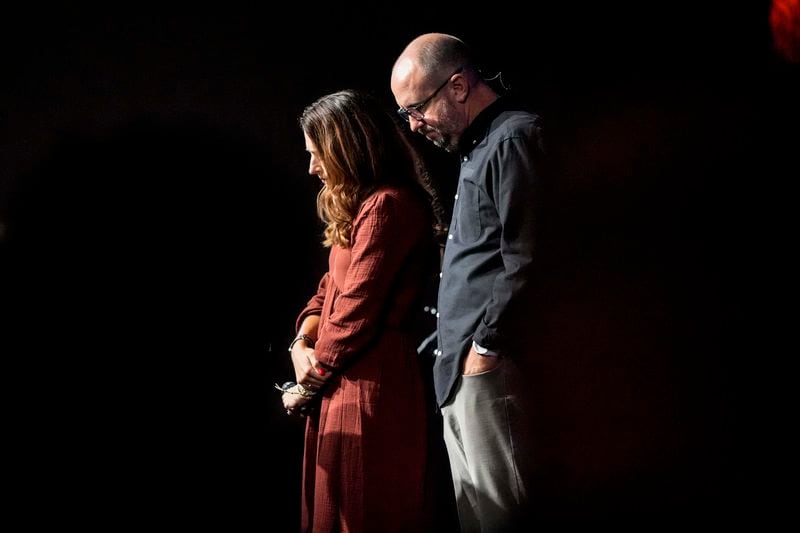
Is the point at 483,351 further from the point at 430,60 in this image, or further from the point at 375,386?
the point at 430,60

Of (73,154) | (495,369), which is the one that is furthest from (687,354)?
(73,154)

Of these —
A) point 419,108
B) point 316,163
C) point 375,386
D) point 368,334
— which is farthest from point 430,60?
point 375,386

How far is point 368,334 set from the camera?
5.03ft

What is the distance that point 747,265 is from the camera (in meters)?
1.94

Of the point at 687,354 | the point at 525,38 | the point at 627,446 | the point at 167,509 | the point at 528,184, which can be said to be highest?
the point at 525,38

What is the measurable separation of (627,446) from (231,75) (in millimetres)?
1512

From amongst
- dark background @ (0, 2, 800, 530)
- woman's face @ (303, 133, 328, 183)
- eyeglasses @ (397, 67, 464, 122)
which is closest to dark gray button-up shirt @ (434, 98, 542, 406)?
eyeglasses @ (397, 67, 464, 122)

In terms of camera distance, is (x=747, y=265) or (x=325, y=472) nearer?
(x=325, y=472)

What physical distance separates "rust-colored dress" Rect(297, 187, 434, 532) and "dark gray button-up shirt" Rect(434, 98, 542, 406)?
0.35 ft

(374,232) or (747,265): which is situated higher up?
(374,232)

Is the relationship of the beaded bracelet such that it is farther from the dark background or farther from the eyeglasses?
the eyeglasses

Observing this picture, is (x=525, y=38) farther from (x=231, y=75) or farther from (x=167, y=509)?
(x=167, y=509)

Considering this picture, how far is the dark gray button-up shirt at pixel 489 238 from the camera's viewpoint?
1338 millimetres

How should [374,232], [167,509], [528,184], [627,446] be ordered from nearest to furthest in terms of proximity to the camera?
1. [528,184]
2. [374,232]
3. [627,446]
4. [167,509]
